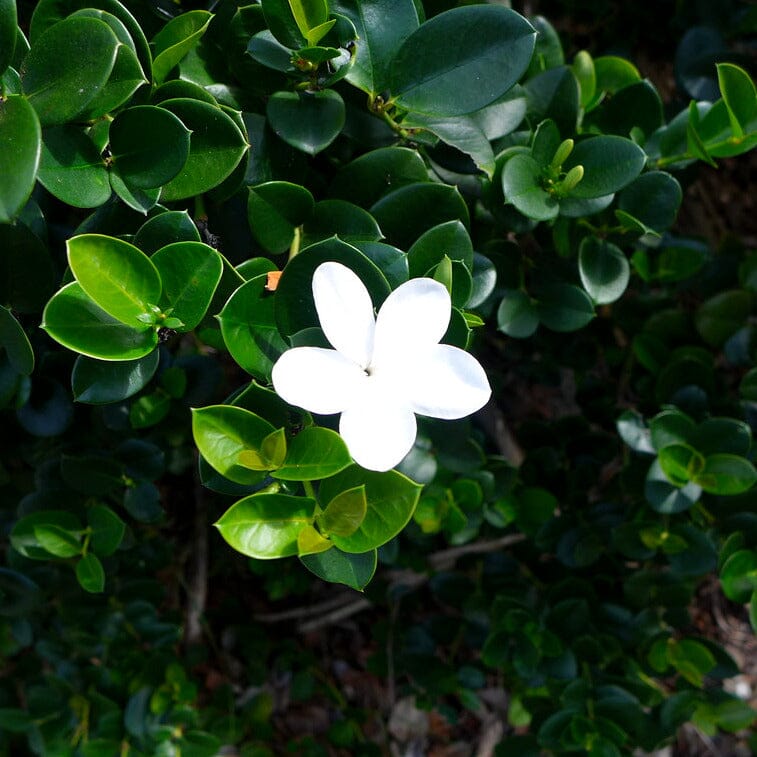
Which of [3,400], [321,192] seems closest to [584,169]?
[321,192]

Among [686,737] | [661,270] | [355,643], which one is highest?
[661,270]

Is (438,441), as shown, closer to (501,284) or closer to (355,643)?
(501,284)

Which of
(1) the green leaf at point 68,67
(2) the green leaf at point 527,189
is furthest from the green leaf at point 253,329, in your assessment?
(2) the green leaf at point 527,189

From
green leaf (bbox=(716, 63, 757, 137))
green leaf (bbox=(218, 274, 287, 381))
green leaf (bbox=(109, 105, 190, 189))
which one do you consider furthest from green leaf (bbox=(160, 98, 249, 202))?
green leaf (bbox=(716, 63, 757, 137))

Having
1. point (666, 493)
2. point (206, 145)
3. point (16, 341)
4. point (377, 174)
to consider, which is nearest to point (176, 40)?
point (206, 145)

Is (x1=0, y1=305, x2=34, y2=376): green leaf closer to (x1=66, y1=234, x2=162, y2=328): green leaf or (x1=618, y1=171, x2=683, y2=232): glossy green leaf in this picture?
(x1=66, y1=234, x2=162, y2=328): green leaf

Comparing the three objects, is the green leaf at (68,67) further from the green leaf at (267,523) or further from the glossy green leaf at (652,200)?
the glossy green leaf at (652,200)

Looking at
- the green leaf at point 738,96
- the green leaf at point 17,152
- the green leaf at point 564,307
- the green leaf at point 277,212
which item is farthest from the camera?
the green leaf at point 564,307
